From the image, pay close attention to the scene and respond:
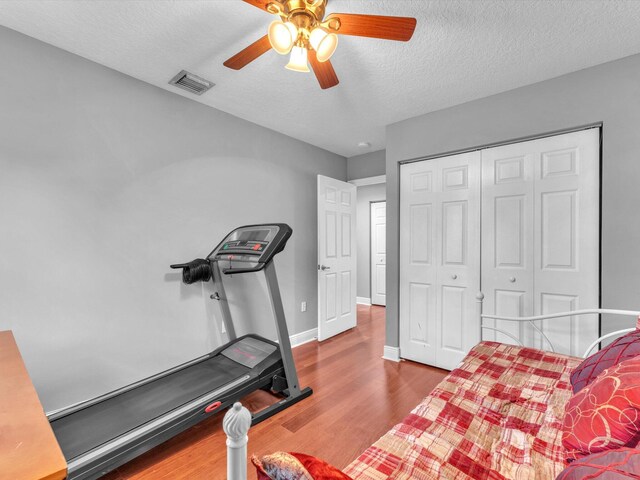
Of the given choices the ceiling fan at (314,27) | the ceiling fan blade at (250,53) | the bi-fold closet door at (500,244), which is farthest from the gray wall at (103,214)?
the bi-fold closet door at (500,244)

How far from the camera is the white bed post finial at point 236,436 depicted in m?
0.59

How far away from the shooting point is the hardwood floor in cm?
173

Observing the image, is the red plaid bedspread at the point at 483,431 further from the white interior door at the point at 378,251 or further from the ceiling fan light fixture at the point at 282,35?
the white interior door at the point at 378,251

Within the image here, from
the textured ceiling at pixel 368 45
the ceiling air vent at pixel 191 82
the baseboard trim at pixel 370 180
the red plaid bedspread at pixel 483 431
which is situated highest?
the textured ceiling at pixel 368 45

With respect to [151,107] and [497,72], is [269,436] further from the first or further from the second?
[497,72]

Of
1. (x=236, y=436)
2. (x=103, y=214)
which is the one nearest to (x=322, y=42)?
(x=236, y=436)

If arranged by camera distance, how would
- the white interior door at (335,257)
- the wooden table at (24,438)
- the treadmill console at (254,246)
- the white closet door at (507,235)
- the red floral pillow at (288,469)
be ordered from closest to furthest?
the red floral pillow at (288,469)
the wooden table at (24,438)
the treadmill console at (254,246)
the white closet door at (507,235)
the white interior door at (335,257)

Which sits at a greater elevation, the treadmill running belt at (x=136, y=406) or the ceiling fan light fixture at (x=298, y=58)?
the ceiling fan light fixture at (x=298, y=58)

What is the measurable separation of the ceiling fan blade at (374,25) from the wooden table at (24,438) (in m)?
1.76

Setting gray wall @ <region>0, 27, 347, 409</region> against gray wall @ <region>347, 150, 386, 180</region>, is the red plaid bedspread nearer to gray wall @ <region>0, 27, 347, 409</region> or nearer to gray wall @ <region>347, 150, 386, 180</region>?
gray wall @ <region>0, 27, 347, 409</region>

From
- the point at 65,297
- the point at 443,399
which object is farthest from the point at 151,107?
the point at 443,399

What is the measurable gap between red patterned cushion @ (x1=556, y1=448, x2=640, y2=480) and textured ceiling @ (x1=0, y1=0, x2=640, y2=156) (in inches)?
78.9

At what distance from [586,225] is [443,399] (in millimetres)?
1867

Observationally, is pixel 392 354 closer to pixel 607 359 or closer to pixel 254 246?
pixel 254 246
